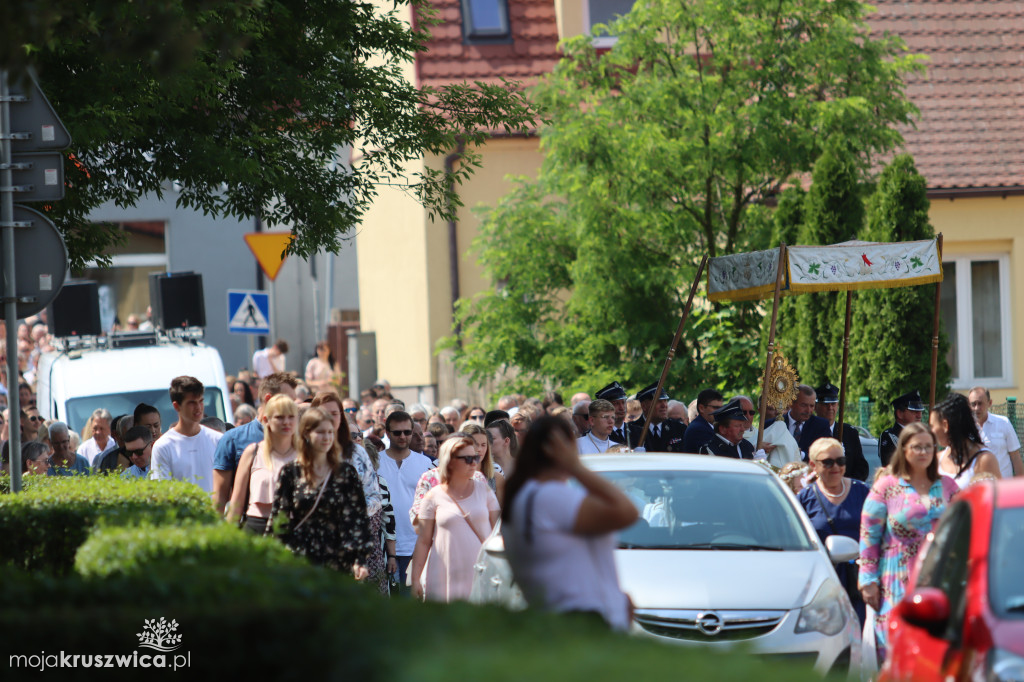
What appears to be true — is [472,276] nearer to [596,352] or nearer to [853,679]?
[596,352]

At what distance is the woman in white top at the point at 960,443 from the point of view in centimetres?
884

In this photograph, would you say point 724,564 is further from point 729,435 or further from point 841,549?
point 729,435

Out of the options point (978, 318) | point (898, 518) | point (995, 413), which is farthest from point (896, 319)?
point (898, 518)

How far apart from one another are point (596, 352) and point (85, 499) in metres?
12.2

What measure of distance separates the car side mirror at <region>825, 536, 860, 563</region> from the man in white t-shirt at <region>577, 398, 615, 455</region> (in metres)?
4.84

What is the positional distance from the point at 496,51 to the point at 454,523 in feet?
58.4

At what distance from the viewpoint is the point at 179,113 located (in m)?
9.69

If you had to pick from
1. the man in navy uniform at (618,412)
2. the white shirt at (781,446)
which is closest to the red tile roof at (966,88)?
the man in navy uniform at (618,412)

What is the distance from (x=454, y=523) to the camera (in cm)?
880

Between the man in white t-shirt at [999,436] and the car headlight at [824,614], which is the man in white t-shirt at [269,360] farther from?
the car headlight at [824,614]

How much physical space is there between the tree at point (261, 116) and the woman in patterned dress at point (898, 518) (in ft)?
15.7

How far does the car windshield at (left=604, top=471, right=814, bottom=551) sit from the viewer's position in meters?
7.99

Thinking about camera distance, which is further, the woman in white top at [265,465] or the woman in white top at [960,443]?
the woman in white top at [960,443]

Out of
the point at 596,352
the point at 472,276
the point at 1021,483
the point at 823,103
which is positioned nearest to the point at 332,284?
the point at 472,276
